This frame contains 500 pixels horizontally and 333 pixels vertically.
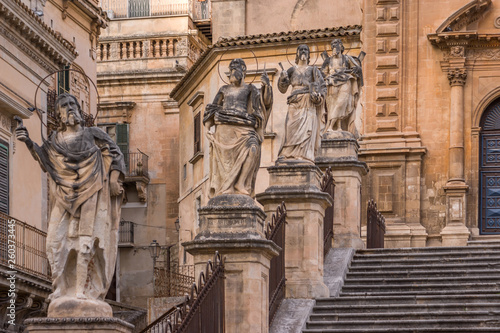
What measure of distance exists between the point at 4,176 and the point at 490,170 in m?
11.4

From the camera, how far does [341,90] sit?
82.8 ft

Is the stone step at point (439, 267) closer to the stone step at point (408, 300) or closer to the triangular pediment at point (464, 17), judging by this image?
→ the stone step at point (408, 300)

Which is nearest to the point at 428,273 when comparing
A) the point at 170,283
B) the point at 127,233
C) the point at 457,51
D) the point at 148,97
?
the point at 457,51

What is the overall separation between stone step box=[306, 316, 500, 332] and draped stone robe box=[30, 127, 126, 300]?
5.92 metres

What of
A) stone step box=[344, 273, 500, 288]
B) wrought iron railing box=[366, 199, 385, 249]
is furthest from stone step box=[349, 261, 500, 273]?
wrought iron railing box=[366, 199, 385, 249]

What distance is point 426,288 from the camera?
71.0ft

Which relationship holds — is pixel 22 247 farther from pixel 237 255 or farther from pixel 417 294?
pixel 237 255

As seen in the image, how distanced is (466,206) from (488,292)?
1394 centimetres

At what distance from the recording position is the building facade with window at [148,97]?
49.8 m

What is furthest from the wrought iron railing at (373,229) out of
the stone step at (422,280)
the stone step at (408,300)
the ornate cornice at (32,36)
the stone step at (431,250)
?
the ornate cornice at (32,36)

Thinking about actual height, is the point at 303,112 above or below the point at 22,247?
above

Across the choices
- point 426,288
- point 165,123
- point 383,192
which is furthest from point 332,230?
point 165,123

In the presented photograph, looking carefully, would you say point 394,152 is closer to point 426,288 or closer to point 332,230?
point 332,230

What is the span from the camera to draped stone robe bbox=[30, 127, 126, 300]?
565 inches
